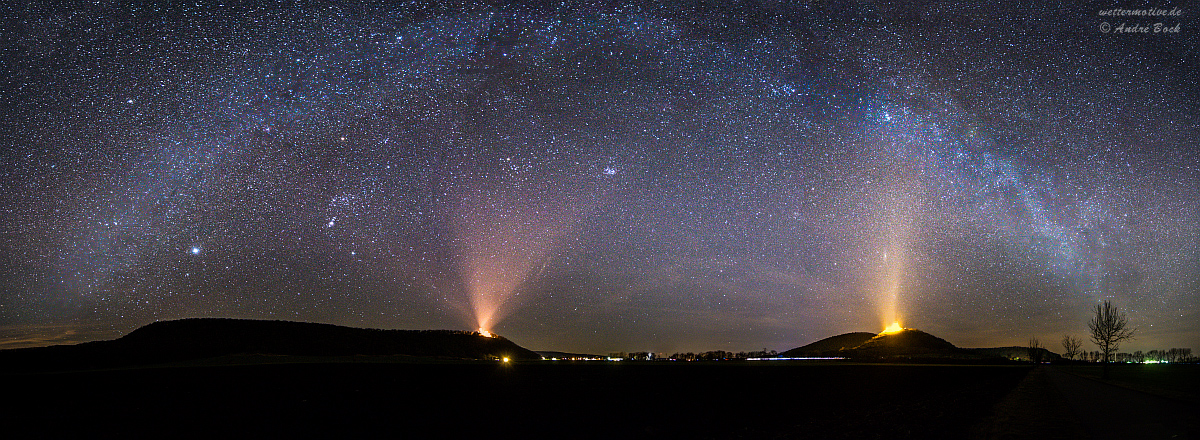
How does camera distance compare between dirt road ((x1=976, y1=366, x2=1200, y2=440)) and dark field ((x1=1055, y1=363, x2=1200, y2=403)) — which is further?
dark field ((x1=1055, y1=363, x2=1200, y2=403))

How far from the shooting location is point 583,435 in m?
19.4

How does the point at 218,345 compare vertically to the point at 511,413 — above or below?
below

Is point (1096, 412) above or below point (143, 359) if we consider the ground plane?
above

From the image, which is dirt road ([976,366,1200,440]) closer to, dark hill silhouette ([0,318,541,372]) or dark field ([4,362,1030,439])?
dark field ([4,362,1030,439])

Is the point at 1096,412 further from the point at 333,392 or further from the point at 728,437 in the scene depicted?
the point at 333,392

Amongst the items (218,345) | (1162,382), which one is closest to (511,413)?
(1162,382)

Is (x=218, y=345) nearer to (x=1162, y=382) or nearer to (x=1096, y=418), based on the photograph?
(x=1162, y=382)

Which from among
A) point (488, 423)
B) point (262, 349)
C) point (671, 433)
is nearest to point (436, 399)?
point (488, 423)

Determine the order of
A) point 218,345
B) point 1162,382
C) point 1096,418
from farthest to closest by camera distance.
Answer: point 218,345, point 1162,382, point 1096,418

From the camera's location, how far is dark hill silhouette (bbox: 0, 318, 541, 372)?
101062 millimetres

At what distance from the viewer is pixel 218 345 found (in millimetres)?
140750

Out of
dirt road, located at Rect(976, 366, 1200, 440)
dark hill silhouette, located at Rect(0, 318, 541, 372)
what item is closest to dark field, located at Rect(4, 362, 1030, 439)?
dirt road, located at Rect(976, 366, 1200, 440)

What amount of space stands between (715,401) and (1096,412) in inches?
583

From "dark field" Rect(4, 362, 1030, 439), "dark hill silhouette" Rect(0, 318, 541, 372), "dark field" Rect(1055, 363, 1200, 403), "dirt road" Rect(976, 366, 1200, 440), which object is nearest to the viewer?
"dirt road" Rect(976, 366, 1200, 440)
